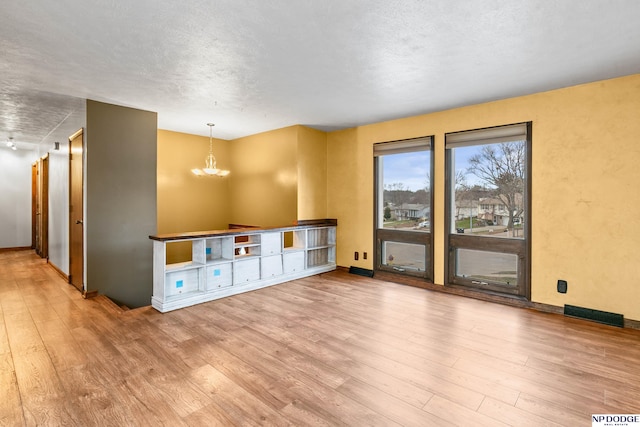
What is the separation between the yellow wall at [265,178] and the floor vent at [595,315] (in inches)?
158

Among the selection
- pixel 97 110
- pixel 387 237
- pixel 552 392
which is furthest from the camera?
pixel 387 237

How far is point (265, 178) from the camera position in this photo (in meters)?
6.11

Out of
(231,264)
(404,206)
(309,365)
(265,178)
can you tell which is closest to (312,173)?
(265,178)

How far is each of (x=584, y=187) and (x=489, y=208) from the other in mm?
1031

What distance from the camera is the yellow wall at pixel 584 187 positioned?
3260 mm

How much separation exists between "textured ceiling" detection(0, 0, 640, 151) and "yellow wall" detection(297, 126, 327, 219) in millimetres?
1268

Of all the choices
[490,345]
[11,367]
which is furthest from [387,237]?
[11,367]

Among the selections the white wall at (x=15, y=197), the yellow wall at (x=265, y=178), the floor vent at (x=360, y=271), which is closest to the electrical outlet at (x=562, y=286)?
the floor vent at (x=360, y=271)

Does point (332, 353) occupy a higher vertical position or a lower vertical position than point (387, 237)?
lower

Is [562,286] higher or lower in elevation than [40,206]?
lower

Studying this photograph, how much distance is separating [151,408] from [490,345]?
2.78m

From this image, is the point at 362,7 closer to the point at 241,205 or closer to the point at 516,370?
the point at 516,370

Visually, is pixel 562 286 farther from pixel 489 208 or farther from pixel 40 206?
pixel 40 206

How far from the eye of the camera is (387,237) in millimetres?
5297
